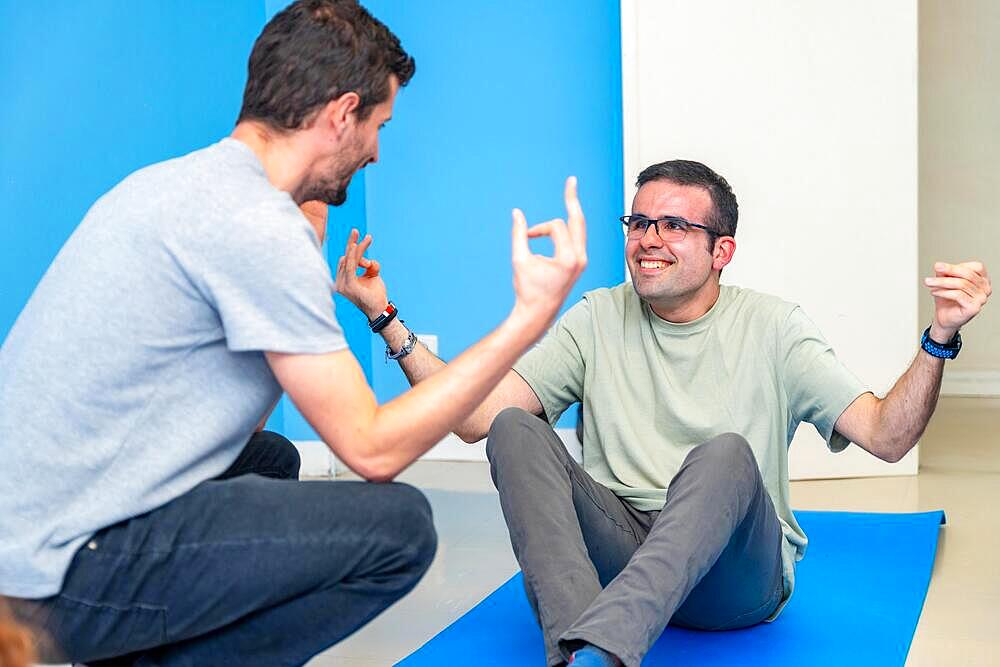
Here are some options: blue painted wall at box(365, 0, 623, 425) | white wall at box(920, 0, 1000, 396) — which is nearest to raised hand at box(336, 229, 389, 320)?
blue painted wall at box(365, 0, 623, 425)

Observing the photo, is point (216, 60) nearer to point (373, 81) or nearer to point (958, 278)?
point (373, 81)

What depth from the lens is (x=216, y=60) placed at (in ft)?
11.4

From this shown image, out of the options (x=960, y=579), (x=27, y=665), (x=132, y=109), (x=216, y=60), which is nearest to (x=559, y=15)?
(x=216, y=60)

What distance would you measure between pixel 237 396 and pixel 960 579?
1.88m

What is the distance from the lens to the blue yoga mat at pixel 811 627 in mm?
2223

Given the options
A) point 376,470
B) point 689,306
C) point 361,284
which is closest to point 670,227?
point 689,306

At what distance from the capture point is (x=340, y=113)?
5.64 feet

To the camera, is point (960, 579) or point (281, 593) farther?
point (960, 579)

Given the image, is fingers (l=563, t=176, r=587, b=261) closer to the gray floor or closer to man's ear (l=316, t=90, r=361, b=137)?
man's ear (l=316, t=90, r=361, b=137)

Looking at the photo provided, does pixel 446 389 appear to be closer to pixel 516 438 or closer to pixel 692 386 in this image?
pixel 516 438

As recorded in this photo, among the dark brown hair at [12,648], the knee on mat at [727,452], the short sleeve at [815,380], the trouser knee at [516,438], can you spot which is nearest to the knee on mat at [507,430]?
the trouser knee at [516,438]

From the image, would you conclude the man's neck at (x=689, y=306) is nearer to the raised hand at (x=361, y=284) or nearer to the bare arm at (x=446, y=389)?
the raised hand at (x=361, y=284)

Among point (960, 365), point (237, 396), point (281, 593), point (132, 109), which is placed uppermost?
point (132, 109)

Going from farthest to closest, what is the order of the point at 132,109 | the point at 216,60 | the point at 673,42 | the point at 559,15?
the point at 559,15, the point at 673,42, the point at 216,60, the point at 132,109
